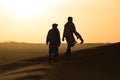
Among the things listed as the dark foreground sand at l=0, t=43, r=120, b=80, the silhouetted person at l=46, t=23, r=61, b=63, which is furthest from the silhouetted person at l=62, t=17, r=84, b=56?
the dark foreground sand at l=0, t=43, r=120, b=80

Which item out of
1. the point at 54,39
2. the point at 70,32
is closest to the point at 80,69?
the point at 54,39

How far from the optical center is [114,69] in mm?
29031

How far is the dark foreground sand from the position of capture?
90.0ft

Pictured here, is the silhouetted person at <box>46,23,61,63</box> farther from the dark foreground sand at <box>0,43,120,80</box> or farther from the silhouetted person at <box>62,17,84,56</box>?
the silhouetted person at <box>62,17,84,56</box>

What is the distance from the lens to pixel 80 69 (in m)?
28.9

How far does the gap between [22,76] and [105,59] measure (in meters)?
5.73

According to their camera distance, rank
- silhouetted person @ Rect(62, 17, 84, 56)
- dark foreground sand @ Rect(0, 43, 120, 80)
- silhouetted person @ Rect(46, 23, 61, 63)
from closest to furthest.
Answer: dark foreground sand @ Rect(0, 43, 120, 80), silhouetted person @ Rect(46, 23, 61, 63), silhouetted person @ Rect(62, 17, 84, 56)

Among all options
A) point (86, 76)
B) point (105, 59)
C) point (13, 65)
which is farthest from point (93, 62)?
point (13, 65)

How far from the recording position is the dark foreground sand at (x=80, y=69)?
90.0 ft

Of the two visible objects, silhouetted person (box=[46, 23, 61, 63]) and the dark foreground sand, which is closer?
the dark foreground sand

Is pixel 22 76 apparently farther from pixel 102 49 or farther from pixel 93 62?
pixel 102 49

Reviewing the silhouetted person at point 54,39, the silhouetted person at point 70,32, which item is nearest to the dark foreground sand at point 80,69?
the silhouetted person at point 54,39

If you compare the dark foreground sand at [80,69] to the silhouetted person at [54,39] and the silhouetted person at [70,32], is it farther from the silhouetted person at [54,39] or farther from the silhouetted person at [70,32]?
the silhouetted person at [70,32]

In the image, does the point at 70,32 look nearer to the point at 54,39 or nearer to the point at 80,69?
the point at 54,39
